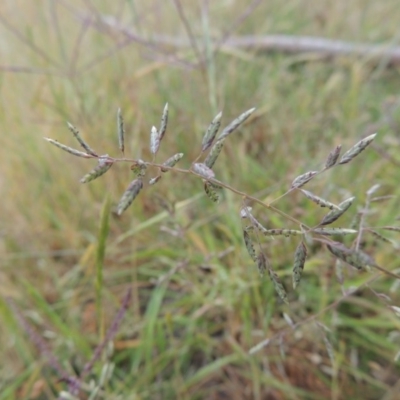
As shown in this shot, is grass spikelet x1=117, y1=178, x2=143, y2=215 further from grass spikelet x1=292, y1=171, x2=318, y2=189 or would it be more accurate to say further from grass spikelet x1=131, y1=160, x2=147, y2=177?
grass spikelet x1=292, y1=171, x2=318, y2=189

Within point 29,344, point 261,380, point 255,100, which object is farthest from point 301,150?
point 29,344

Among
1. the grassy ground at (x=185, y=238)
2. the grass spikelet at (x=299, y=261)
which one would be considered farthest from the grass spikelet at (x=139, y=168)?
the grassy ground at (x=185, y=238)

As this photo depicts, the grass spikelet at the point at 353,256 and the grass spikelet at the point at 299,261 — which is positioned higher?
the grass spikelet at the point at 299,261

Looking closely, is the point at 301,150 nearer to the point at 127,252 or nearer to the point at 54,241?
the point at 127,252

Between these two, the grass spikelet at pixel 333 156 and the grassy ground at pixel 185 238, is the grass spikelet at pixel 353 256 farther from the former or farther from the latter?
the grassy ground at pixel 185 238

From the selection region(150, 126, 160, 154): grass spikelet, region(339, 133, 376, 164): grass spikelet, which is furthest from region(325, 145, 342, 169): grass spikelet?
region(150, 126, 160, 154): grass spikelet

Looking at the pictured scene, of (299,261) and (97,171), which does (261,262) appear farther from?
(97,171)
